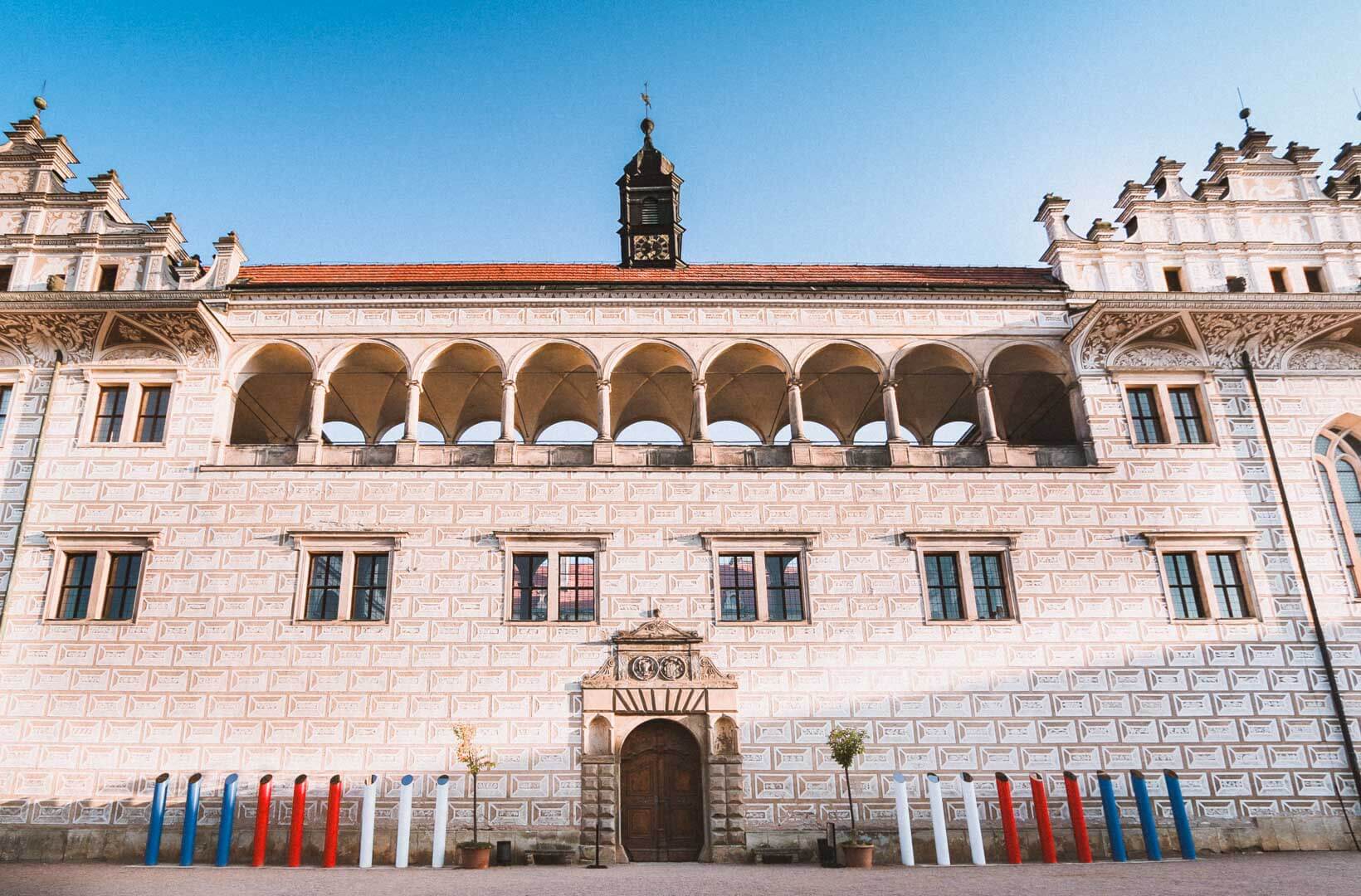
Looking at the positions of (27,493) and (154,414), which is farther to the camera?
(154,414)

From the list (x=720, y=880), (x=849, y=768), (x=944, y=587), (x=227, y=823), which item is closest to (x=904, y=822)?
(x=849, y=768)

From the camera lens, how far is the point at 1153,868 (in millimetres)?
13688

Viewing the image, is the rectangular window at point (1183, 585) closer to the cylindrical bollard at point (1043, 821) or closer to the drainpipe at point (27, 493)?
the cylindrical bollard at point (1043, 821)

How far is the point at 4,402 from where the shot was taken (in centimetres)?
1892

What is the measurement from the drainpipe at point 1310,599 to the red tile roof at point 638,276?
4.67 metres

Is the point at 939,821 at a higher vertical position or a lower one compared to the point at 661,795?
lower

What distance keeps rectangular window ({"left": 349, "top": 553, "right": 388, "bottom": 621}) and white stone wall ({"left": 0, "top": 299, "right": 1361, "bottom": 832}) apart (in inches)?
14.4

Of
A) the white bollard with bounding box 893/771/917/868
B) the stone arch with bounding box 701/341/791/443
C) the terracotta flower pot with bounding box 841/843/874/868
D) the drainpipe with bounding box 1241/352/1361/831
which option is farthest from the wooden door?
the drainpipe with bounding box 1241/352/1361/831

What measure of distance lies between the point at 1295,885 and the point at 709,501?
1055 cm

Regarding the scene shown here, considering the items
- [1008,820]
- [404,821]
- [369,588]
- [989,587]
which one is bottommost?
[1008,820]

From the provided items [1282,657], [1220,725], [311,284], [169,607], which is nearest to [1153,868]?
[1220,725]

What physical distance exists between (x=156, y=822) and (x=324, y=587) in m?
4.57

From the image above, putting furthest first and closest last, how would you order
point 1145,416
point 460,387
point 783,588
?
1. point 460,387
2. point 1145,416
3. point 783,588

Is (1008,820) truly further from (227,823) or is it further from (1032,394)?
(227,823)
